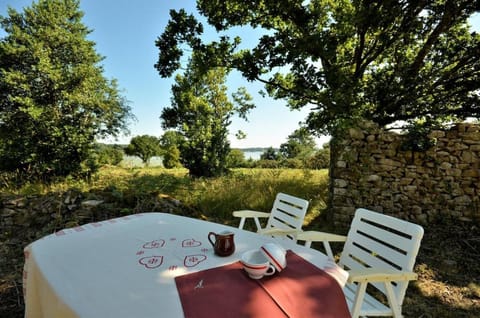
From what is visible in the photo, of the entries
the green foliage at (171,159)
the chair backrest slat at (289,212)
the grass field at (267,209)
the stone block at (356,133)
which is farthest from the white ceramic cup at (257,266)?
the green foliage at (171,159)

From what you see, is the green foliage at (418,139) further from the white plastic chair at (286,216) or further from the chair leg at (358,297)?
the chair leg at (358,297)

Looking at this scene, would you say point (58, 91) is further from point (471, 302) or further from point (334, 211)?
point (471, 302)

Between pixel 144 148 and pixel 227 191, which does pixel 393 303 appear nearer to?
pixel 227 191

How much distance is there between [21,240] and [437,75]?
7.22m

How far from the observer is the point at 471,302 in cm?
227

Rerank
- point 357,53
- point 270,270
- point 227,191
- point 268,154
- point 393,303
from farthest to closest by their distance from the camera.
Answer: point 268,154
point 227,191
point 357,53
point 393,303
point 270,270

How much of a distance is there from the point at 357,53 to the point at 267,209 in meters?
3.38

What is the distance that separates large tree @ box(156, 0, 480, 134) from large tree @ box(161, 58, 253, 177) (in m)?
2.83

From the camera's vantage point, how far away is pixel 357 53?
4.43 metres

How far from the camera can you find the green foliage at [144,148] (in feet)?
62.2

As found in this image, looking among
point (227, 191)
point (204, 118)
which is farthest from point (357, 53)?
point (204, 118)

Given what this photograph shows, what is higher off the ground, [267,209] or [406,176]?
[406,176]

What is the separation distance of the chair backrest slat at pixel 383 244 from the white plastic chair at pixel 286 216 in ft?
1.47

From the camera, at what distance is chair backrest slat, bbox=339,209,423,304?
1.41m
